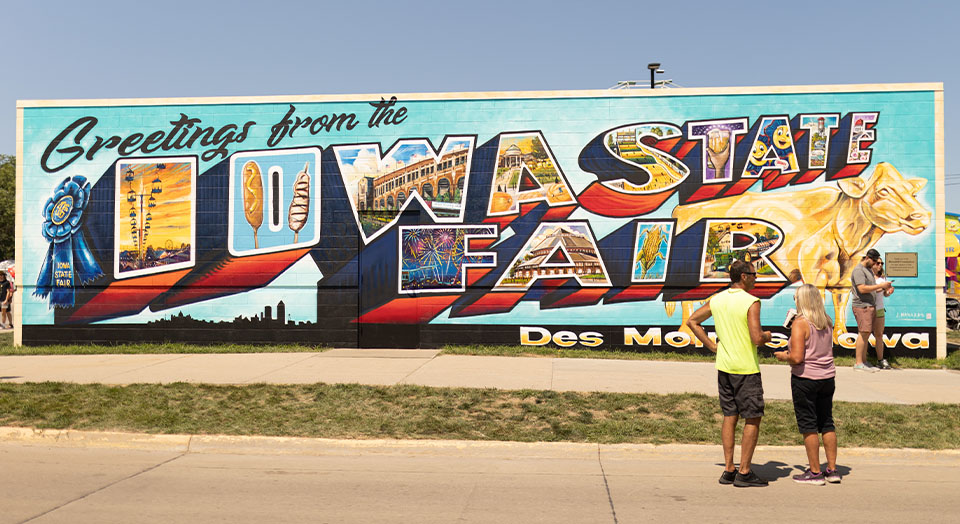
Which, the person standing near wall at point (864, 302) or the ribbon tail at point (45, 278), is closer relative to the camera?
the person standing near wall at point (864, 302)

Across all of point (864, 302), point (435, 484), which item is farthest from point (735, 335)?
point (864, 302)

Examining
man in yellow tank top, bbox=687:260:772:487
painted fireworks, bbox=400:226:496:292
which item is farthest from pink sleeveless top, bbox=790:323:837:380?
painted fireworks, bbox=400:226:496:292

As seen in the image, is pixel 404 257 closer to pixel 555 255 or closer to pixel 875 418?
pixel 555 255

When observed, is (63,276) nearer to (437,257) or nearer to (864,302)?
(437,257)

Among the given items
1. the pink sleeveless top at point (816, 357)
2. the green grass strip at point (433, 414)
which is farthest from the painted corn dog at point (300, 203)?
the pink sleeveless top at point (816, 357)

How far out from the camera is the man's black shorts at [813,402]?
682 centimetres

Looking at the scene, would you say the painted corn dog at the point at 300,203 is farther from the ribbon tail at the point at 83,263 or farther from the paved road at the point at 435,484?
the paved road at the point at 435,484

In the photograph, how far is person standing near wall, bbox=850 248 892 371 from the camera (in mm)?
13133

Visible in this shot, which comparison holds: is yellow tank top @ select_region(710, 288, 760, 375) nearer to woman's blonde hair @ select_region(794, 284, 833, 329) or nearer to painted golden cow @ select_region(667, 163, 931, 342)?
woman's blonde hair @ select_region(794, 284, 833, 329)

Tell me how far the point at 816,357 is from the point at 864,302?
7545 mm

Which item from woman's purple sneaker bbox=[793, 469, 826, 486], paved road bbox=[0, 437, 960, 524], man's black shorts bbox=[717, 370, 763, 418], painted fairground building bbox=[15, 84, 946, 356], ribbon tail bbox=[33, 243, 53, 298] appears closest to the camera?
paved road bbox=[0, 437, 960, 524]

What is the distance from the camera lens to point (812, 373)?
22.3ft

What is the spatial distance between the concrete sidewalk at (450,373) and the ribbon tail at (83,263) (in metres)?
1.93

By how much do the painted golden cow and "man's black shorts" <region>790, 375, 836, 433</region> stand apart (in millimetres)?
8073
